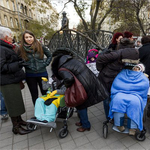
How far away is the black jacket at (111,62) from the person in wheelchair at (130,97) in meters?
0.16

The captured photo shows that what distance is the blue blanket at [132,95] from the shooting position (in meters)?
1.82

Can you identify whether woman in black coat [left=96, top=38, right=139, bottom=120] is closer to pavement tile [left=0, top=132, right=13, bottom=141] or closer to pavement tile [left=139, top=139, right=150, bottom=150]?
pavement tile [left=139, top=139, right=150, bottom=150]

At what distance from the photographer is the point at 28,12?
3738 cm

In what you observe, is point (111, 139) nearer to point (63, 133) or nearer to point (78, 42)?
point (63, 133)

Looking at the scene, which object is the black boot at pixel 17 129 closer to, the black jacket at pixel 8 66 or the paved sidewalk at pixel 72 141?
the paved sidewalk at pixel 72 141

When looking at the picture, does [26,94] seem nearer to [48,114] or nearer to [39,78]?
[39,78]

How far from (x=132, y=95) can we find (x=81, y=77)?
2.85ft

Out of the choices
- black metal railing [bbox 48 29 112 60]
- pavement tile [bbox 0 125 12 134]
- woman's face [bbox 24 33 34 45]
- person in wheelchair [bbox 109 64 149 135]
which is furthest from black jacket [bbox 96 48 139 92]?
black metal railing [bbox 48 29 112 60]

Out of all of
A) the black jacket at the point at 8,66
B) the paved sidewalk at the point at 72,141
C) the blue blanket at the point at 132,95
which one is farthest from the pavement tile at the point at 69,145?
the black jacket at the point at 8,66

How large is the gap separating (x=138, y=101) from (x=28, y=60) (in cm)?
229

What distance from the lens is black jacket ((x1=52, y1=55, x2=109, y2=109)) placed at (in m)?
1.94

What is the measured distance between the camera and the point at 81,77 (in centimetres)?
201

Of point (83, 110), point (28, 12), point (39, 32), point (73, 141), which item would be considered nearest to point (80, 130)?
point (73, 141)

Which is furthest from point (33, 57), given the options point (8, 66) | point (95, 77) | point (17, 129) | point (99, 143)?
point (99, 143)
